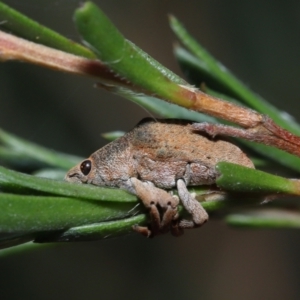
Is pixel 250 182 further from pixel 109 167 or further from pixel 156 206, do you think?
pixel 109 167

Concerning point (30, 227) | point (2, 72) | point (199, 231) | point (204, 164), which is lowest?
point (30, 227)

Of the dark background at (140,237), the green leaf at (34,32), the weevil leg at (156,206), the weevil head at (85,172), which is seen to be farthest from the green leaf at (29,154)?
the dark background at (140,237)

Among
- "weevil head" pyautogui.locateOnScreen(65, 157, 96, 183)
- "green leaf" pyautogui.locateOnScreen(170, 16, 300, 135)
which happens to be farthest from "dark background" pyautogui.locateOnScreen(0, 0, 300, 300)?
"weevil head" pyautogui.locateOnScreen(65, 157, 96, 183)

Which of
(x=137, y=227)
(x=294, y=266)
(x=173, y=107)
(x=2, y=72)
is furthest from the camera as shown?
(x=294, y=266)

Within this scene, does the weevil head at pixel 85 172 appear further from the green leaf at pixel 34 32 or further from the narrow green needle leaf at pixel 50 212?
the green leaf at pixel 34 32

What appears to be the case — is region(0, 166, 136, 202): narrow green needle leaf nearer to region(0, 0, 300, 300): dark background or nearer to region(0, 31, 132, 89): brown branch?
region(0, 31, 132, 89): brown branch

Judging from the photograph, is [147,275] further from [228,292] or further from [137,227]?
[137,227]

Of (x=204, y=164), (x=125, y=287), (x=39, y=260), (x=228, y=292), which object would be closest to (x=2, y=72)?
(x=39, y=260)
